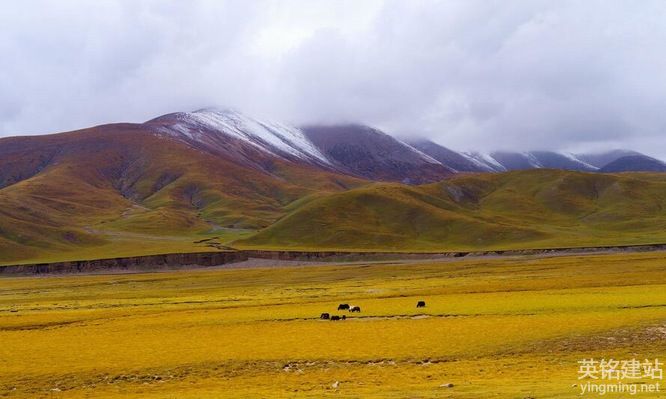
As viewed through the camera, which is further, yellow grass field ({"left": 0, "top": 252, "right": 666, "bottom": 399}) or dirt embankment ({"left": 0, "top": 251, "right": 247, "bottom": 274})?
dirt embankment ({"left": 0, "top": 251, "right": 247, "bottom": 274})

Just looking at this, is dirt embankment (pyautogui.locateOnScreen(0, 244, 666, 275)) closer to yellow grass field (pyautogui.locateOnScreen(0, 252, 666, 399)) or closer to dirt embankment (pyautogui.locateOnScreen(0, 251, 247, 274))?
dirt embankment (pyautogui.locateOnScreen(0, 251, 247, 274))

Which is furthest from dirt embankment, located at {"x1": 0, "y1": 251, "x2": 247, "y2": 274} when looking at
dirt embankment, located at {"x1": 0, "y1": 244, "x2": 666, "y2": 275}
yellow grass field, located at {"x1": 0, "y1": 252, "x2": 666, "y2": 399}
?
yellow grass field, located at {"x1": 0, "y1": 252, "x2": 666, "y2": 399}

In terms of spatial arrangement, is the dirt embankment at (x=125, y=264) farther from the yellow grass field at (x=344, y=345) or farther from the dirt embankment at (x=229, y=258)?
the yellow grass field at (x=344, y=345)

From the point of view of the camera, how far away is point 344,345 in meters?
35.5

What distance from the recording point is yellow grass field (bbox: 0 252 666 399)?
26359 millimetres

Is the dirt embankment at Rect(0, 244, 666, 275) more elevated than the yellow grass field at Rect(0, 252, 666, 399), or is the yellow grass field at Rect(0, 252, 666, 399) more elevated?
the dirt embankment at Rect(0, 244, 666, 275)

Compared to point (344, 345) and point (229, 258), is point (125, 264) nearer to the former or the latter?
point (229, 258)

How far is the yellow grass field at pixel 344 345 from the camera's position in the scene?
86.5 ft

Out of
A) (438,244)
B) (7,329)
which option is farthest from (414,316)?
(438,244)

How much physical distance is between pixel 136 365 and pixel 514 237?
162346 mm

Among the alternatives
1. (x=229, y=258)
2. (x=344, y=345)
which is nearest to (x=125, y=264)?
(x=229, y=258)

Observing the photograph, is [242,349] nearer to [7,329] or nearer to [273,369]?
[273,369]

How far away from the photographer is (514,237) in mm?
181500

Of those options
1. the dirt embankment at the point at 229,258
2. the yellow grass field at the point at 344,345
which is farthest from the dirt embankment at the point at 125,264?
the yellow grass field at the point at 344,345
